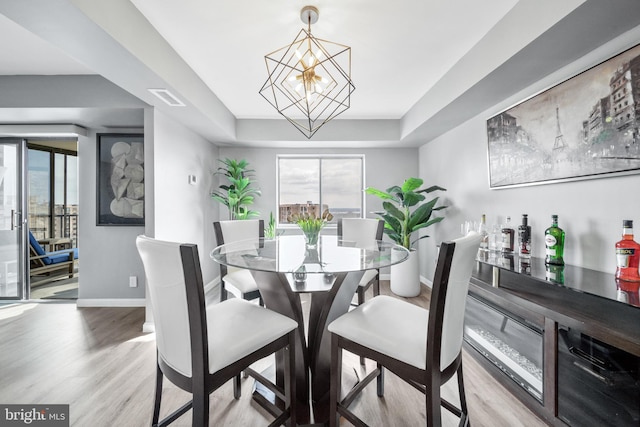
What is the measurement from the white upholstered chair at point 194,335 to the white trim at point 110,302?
7.91ft

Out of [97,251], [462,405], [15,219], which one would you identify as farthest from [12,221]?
[462,405]

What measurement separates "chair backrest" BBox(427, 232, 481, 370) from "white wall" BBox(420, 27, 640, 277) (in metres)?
1.13

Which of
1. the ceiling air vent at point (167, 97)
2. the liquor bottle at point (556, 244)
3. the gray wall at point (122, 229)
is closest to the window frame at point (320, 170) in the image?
the gray wall at point (122, 229)

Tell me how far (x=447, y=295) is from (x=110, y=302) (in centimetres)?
383

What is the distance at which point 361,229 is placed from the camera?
285cm

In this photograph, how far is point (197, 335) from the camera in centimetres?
106

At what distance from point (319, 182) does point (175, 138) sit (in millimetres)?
2398

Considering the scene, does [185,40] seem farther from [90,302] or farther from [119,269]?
[90,302]

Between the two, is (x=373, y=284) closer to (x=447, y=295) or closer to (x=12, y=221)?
(x=447, y=295)

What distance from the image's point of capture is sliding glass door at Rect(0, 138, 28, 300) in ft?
11.1

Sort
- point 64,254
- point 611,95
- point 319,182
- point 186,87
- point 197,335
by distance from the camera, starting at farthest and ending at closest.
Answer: point 319,182
point 64,254
point 186,87
point 611,95
point 197,335

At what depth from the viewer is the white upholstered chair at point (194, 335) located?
1.06 meters

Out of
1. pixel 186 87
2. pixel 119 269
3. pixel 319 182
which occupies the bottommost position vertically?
pixel 119 269

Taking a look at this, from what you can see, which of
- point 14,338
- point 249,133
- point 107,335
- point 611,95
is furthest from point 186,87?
point 611,95
